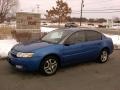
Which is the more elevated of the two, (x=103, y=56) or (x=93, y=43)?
(x=93, y=43)

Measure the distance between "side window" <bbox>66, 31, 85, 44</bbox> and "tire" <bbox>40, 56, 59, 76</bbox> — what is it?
2.95ft

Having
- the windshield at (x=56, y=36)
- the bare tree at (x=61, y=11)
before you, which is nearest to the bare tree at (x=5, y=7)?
the bare tree at (x=61, y=11)

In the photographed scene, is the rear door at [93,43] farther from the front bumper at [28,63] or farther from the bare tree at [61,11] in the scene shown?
the bare tree at [61,11]

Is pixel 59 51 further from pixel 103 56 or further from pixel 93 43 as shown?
pixel 103 56

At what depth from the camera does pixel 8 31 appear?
1627 centimetres

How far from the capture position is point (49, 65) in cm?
727

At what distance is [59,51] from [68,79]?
3.24ft

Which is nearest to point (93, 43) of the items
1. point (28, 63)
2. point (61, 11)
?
point (28, 63)

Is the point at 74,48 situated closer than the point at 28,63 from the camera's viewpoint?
No

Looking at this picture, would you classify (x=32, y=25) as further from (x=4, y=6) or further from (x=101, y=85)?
(x=4, y=6)

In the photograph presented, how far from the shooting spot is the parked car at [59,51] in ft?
22.9

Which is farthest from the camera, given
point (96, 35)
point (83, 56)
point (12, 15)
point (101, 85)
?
point (12, 15)

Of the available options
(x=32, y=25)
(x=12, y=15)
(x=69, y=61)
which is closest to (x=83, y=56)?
(x=69, y=61)

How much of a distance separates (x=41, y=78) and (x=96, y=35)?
10.5 feet
